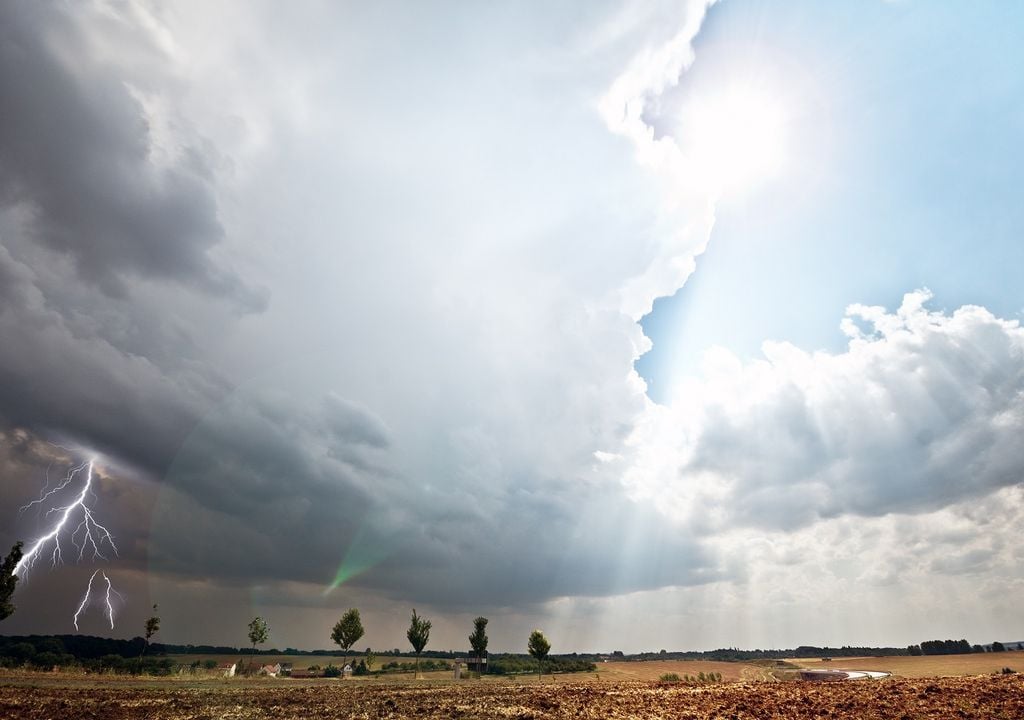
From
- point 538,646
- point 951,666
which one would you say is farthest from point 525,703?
point 951,666

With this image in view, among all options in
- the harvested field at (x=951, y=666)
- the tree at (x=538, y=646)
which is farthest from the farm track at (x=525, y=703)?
the tree at (x=538, y=646)

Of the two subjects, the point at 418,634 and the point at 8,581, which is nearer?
the point at 8,581

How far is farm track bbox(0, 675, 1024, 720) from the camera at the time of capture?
25766mm

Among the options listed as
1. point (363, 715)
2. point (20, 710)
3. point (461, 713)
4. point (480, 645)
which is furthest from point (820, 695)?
point (480, 645)

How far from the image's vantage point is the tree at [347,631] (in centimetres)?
8012

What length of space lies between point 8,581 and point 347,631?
45.1 metres

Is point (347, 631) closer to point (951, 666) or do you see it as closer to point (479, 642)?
point (479, 642)

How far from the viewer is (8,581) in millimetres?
48594

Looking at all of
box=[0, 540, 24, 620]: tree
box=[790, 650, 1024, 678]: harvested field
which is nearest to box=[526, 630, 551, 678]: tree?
box=[790, 650, 1024, 678]: harvested field

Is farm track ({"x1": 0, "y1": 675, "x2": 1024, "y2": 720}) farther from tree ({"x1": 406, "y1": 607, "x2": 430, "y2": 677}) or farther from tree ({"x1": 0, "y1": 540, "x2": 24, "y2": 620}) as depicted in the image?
tree ({"x1": 406, "y1": 607, "x2": 430, "y2": 677})

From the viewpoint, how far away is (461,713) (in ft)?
92.3

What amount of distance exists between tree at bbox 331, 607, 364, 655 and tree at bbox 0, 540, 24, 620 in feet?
142

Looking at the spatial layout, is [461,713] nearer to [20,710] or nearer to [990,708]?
[20,710]

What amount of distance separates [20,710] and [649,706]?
33629 millimetres
